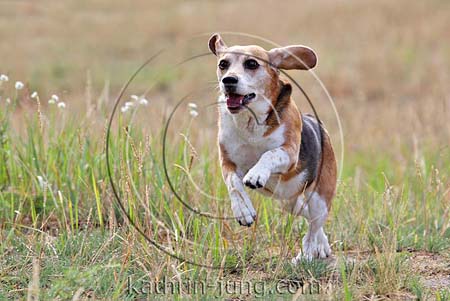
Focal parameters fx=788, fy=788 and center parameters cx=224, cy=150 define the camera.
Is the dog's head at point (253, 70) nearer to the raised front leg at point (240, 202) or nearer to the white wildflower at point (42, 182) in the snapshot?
the raised front leg at point (240, 202)

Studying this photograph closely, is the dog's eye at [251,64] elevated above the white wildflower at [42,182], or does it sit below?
above

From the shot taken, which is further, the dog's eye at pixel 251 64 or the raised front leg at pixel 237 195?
the dog's eye at pixel 251 64

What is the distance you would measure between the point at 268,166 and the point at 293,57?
2.96 feet

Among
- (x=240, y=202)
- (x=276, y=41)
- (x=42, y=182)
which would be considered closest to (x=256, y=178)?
(x=240, y=202)

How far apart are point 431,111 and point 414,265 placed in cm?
722

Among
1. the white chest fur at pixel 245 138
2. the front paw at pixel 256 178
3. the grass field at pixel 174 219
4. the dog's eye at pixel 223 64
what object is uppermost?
the dog's eye at pixel 223 64

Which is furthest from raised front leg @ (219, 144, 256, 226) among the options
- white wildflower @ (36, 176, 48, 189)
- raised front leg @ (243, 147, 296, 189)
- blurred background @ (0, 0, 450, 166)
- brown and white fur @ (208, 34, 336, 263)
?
blurred background @ (0, 0, 450, 166)

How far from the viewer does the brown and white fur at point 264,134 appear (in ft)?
17.3

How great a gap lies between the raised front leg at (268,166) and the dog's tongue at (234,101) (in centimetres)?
39

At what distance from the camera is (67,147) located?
7.11 meters

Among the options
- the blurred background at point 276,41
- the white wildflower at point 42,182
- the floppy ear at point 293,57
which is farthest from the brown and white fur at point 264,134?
the blurred background at point 276,41

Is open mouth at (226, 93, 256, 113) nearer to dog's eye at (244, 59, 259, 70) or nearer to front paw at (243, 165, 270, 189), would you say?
dog's eye at (244, 59, 259, 70)

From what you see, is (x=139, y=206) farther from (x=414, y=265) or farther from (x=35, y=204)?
(x=414, y=265)

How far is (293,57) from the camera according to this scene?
18.5ft
